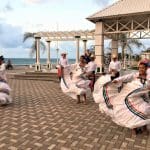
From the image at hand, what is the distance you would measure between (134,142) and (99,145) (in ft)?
2.31

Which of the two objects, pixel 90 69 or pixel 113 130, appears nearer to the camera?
pixel 113 130

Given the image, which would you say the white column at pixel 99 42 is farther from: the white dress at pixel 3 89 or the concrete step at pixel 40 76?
the white dress at pixel 3 89

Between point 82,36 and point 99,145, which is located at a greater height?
point 82,36

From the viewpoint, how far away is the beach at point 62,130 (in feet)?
16.1

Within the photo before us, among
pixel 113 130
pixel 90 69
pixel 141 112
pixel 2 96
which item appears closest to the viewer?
pixel 141 112

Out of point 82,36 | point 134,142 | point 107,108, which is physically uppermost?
point 82,36

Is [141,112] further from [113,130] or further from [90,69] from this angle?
[90,69]

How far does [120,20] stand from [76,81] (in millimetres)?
6738

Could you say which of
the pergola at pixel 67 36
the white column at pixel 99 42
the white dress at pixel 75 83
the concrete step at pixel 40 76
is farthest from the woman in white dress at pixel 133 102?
the pergola at pixel 67 36

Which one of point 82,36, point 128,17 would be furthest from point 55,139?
point 82,36

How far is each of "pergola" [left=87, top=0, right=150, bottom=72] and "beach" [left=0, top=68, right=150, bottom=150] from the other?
266 inches

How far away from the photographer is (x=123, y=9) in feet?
46.0

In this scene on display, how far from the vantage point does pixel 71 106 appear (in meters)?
8.54

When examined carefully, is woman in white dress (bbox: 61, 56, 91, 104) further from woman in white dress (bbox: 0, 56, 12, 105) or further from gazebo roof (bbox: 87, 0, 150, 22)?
gazebo roof (bbox: 87, 0, 150, 22)
